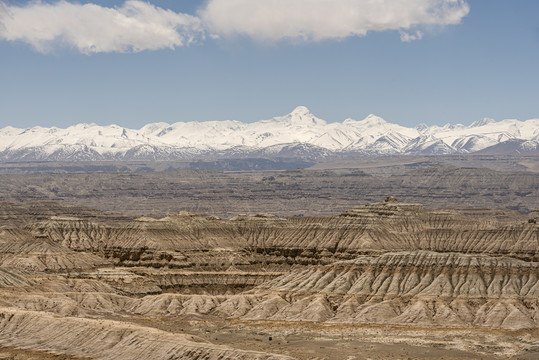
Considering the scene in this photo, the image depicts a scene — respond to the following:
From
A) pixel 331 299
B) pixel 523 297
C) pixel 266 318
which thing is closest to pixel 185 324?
pixel 266 318

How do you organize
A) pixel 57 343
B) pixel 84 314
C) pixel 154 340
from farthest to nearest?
1. pixel 84 314
2. pixel 57 343
3. pixel 154 340

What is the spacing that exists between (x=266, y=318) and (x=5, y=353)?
2178 inches

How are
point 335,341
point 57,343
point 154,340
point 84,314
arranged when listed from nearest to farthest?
point 154,340 < point 57,343 < point 335,341 < point 84,314

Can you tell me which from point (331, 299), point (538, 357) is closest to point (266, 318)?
point (331, 299)

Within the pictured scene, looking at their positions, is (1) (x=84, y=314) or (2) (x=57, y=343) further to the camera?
(1) (x=84, y=314)

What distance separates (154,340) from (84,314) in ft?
138

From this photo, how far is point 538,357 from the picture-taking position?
150 meters

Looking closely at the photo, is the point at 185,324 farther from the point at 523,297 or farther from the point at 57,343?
the point at 523,297

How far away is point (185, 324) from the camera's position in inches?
7175

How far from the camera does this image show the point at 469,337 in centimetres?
16525

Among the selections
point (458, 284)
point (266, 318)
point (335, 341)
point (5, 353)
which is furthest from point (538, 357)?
Answer: point (5, 353)

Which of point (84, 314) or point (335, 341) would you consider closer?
point (335, 341)

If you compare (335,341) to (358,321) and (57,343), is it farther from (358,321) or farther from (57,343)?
(57,343)

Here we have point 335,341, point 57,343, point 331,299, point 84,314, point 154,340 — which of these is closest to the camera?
point 154,340
